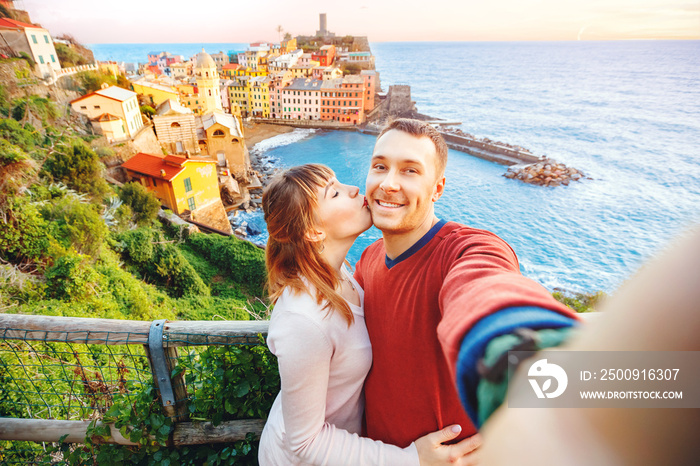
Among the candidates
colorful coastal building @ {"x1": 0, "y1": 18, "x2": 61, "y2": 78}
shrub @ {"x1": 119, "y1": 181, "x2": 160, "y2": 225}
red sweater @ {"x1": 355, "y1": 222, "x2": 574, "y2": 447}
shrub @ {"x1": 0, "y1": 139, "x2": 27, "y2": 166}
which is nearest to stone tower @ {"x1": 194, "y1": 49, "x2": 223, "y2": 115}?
colorful coastal building @ {"x1": 0, "y1": 18, "x2": 61, "y2": 78}

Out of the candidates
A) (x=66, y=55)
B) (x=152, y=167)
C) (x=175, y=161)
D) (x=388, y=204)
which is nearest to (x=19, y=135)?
(x=152, y=167)

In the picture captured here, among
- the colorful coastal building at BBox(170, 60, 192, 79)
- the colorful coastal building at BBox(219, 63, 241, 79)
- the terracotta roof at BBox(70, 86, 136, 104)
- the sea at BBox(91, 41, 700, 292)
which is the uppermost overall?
the terracotta roof at BBox(70, 86, 136, 104)

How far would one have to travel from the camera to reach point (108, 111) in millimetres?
24094

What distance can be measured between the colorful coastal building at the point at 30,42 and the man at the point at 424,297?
34907 mm

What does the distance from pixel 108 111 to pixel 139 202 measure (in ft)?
37.3

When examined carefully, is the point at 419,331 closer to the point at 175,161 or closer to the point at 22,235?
the point at 22,235

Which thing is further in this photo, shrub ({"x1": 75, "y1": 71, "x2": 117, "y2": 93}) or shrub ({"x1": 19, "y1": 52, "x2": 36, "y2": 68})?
shrub ({"x1": 75, "y1": 71, "x2": 117, "y2": 93})

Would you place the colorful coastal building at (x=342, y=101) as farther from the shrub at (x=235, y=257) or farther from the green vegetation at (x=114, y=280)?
the shrub at (x=235, y=257)

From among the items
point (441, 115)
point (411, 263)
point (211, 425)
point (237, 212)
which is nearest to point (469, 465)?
point (411, 263)

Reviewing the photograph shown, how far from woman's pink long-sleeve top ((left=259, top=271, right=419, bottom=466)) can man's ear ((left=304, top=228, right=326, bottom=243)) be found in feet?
1.03

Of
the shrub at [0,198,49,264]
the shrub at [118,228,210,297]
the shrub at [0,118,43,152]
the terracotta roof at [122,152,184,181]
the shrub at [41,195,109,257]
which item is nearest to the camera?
the shrub at [0,198,49,264]

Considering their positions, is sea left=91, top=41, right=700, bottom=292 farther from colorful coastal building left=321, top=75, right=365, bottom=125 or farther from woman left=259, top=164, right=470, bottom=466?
colorful coastal building left=321, top=75, right=365, bottom=125

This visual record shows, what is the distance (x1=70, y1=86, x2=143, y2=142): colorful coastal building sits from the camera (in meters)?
23.5

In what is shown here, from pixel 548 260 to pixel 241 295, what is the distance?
76.8ft
